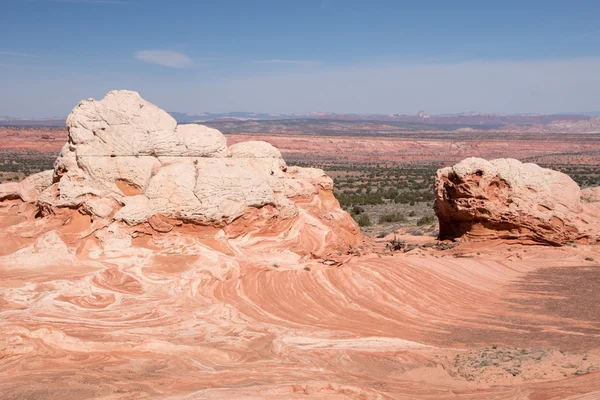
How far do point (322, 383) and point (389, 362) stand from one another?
2.36 m

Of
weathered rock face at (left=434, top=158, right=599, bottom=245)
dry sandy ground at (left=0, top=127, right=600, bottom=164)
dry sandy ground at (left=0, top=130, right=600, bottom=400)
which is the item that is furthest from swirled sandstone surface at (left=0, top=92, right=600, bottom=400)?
dry sandy ground at (left=0, top=127, right=600, bottom=164)

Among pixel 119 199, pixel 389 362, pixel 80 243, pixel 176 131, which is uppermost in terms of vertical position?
pixel 176 131

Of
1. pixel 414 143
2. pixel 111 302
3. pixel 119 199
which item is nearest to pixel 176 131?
pixel 119 199

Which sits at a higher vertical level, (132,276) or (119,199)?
(119,199)

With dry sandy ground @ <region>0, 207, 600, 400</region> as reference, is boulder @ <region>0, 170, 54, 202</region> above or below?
above

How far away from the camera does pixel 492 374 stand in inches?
352

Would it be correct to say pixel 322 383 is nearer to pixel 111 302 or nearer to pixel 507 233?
pixel 111 302

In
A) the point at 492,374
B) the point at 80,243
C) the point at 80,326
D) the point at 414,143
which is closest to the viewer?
the point at 492,374

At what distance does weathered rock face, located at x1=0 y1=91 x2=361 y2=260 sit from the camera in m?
14.9

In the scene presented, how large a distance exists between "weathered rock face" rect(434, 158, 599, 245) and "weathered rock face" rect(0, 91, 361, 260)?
4.69 metres

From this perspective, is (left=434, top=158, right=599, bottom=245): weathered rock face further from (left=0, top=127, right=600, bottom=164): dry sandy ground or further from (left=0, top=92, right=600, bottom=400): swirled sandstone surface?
(left=0, top=127, right=600, bottom=164): dry sandy ground

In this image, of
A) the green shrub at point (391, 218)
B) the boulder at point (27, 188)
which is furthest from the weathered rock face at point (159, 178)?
the green shrub at point (391, 218)

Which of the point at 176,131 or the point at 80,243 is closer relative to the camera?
the point at 80,243

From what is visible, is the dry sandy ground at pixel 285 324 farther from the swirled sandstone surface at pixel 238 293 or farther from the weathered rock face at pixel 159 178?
the weathered rock face at pixel 159 178
